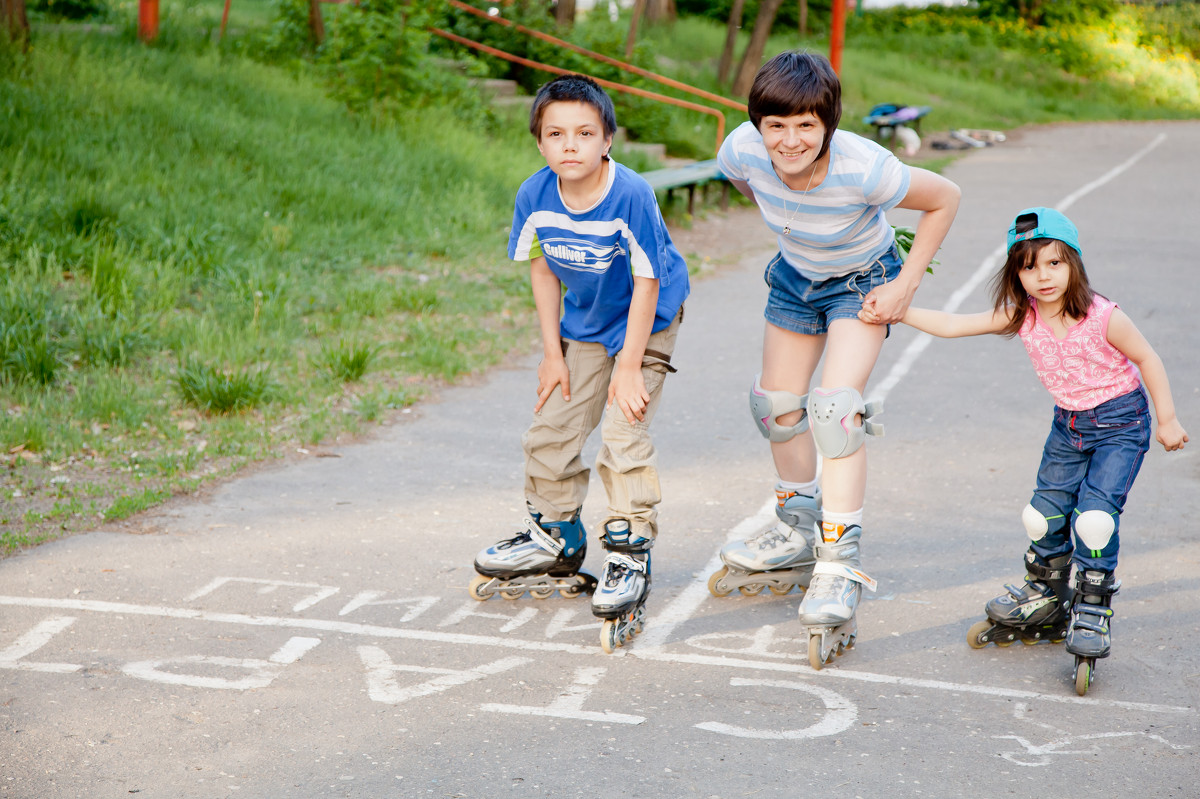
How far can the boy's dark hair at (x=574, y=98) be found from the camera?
11.9ft

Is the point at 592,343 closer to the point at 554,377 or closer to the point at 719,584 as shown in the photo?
the point at 554,377

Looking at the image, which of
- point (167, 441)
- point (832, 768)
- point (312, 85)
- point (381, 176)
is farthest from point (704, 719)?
point (312, 85)

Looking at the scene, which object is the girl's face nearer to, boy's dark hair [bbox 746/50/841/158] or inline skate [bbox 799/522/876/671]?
boy's dark hair [bbox 746/50/841/158]

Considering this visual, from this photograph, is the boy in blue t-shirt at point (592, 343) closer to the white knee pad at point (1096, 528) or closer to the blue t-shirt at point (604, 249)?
the blue t-shirt at point (604, 249)

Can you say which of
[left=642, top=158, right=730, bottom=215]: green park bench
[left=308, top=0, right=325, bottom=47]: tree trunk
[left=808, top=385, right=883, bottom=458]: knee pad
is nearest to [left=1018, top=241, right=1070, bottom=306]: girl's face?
[left=808, top=385, right=883, bottom=458]: knee pad

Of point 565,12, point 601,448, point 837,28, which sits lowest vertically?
point 601,448

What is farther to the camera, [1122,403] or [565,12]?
[565,12]

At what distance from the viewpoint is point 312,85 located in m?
12.6

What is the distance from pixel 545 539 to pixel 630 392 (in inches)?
27.7

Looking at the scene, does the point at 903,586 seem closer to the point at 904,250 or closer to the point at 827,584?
the point at 827,584

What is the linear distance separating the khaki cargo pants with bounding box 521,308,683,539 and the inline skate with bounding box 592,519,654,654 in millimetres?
45

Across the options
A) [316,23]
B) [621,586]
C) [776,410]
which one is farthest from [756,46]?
[621,586]

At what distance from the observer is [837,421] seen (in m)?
3.65

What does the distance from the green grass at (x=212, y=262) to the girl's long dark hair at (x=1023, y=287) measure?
358 centimetres
